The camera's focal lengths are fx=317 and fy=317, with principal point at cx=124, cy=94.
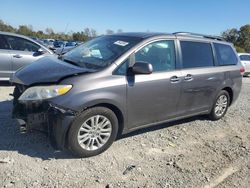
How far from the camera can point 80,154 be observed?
4.34m

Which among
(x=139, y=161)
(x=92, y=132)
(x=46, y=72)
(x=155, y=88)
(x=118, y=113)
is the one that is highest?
(x=46, y=72)

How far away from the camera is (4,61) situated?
8500 millimetres

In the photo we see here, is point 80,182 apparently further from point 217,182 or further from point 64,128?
point 217,182

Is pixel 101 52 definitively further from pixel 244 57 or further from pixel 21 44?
pixel 244 57

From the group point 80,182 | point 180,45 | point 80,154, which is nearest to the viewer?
point 80,182

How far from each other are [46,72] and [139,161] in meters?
1.82

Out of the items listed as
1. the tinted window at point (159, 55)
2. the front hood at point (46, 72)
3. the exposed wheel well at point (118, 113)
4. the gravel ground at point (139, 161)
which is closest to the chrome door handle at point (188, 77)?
the tinted window at point (159, 55)

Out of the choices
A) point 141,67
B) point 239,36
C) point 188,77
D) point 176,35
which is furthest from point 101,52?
point 239,36

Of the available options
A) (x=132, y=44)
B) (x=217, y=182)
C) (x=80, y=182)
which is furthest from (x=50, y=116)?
A: (x=217, y=182)

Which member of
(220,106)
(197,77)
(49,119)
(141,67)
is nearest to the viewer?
(49,119)

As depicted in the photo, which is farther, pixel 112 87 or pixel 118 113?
pixel 118 113

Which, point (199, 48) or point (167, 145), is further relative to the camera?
point (199, 48)

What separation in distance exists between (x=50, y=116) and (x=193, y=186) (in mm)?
2009

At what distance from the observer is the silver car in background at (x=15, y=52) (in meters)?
8.54
